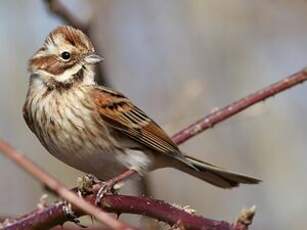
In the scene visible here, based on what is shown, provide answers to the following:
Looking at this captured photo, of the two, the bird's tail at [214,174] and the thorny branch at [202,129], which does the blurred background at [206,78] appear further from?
the thorny branch at [202,129]

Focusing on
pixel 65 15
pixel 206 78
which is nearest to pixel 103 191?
pixel 65 15

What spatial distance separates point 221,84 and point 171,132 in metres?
1.50

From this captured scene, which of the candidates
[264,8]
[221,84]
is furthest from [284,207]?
[264,8]

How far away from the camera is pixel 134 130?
4.77 metres

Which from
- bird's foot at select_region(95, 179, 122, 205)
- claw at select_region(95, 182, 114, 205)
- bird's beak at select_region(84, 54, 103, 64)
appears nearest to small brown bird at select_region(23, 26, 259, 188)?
bird's beak at select_region(84, 54, 103, 64)

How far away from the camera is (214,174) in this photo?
4699mm

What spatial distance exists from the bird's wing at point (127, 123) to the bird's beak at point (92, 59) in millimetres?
219

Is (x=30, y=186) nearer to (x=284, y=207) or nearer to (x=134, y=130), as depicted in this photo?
(x=284, y=207)

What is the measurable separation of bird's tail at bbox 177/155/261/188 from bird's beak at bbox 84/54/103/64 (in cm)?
81

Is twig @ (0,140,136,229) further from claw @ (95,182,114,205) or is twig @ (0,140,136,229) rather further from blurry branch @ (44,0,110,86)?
blurry branch @ (44,0,110,86)

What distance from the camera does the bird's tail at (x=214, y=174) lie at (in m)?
4.57

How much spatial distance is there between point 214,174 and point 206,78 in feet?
8.51

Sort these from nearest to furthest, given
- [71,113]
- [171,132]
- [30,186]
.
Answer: [71,113] → [171,132] → [30,186]

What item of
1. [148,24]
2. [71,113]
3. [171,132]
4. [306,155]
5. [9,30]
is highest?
[148,24]
